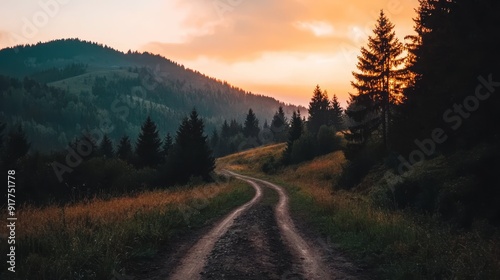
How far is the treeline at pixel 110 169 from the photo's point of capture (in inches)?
1191

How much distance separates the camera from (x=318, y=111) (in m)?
91.5

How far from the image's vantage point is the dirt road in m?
8.16

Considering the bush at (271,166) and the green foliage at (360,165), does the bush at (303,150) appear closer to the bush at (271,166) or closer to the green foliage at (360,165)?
the bush at (271,166)

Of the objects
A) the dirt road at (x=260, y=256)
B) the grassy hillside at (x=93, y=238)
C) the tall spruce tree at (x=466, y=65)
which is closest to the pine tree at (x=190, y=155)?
the grassy hillside at (x=93, y=238)

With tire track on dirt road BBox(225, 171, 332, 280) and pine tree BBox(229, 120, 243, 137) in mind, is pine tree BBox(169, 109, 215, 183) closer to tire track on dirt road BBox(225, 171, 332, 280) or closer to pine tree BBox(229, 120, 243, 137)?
tire track on dirt road BBox(225, 171, 332, 280)

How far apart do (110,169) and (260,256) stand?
27498 mm

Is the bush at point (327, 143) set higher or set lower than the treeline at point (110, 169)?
higher

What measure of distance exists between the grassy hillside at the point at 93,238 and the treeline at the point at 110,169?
10.4 meters

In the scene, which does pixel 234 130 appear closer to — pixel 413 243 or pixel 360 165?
pixel 360 165

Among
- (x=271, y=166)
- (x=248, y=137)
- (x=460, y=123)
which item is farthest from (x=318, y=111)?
(x=460, y=123)

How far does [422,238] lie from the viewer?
9.45m

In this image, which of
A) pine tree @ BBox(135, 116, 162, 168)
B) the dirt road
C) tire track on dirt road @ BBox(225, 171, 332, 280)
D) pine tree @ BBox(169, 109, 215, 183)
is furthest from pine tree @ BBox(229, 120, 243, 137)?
the dirt road

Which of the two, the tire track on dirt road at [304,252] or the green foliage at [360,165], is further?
the green foliage at [360,165]

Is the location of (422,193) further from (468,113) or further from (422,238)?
(422,238)
